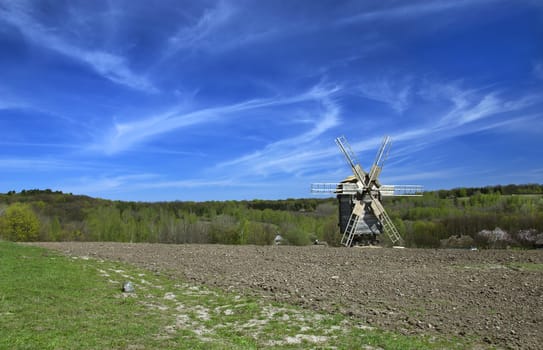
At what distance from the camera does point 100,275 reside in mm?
13531

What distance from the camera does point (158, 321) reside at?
28.1 ft

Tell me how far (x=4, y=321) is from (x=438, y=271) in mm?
11786

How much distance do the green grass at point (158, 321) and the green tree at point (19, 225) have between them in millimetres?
28021

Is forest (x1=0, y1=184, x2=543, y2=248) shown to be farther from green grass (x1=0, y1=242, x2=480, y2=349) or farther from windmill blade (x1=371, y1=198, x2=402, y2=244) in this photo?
green grass (x1=0, y1=242, x2=480, y2=349)

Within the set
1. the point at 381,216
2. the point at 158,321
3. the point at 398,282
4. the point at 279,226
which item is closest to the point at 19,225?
the point at 279,226

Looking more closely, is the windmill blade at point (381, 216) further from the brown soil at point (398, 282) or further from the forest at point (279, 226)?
the brown soil at point (398, 282)

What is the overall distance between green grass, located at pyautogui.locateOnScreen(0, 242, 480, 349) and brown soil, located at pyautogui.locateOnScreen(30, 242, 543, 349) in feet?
2.26

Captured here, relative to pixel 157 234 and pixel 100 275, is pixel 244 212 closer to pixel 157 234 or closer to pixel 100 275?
pixel 157 234

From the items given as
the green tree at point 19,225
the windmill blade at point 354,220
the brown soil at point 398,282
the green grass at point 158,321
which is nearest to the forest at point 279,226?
the green tree at point 19,225

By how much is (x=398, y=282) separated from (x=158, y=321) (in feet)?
21.8

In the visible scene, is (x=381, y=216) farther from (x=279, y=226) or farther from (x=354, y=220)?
(x=279, y=226)

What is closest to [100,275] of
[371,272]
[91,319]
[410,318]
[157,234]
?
[91,319]

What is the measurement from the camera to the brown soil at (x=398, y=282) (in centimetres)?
805

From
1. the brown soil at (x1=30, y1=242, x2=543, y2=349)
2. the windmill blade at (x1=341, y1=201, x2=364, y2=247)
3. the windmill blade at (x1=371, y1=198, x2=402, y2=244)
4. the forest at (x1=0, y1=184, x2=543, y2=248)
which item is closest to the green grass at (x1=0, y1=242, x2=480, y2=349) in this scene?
the brown soil at (x1=30, y1=242, x2=543, y2=349)
